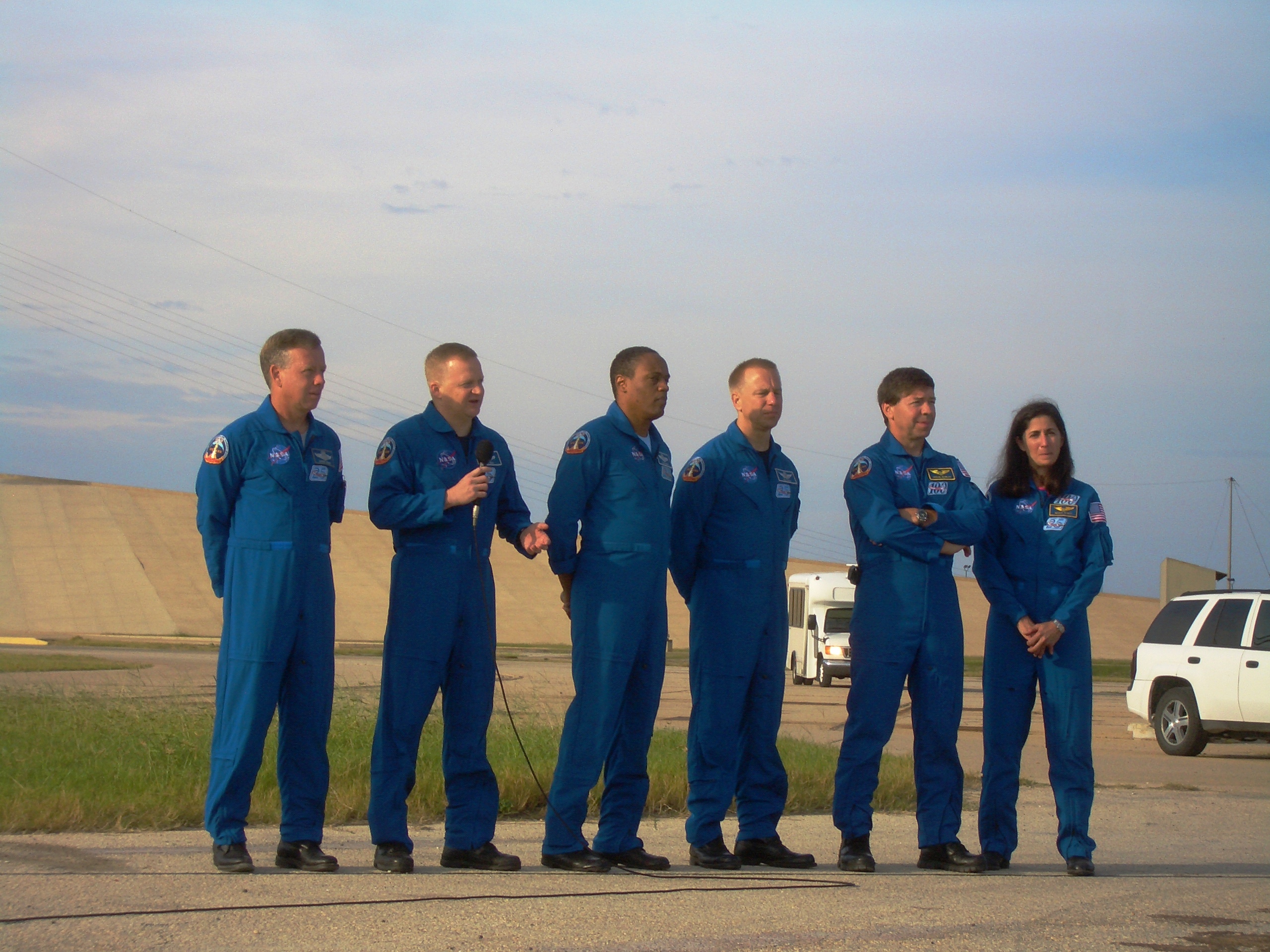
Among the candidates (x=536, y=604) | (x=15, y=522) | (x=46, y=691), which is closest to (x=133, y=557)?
(x=15, y=522)

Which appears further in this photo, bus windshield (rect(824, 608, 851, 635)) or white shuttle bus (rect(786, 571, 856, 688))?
bus windshield (rect(824, 608, 851, 635))

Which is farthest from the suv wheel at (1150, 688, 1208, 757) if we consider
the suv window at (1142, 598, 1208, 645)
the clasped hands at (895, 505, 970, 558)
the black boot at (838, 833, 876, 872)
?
the black boot at (838, 833, 876, 872)

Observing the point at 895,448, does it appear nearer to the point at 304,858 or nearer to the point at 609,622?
the point at 609,622

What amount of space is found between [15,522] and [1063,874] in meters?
73.3

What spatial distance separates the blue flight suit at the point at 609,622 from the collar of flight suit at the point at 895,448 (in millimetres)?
1243

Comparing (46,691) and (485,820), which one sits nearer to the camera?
(485,820)

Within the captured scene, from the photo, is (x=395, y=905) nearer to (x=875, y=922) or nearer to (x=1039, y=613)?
(x=875, y=922)

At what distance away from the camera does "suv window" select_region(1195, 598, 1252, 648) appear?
520 inches

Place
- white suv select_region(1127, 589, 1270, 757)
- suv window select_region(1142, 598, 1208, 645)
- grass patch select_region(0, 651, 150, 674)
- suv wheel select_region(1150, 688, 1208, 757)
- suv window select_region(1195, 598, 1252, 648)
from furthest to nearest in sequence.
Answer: grass patch select_region(0, 651, 150, 674), suv window select_region(1142, 598, 1208, 645), suv wheel select_region(1150, 688, 1208, 757), suv window select_region(1195, 598, 1252, 648), white suv select_region(1127, 589, 1270, 757)

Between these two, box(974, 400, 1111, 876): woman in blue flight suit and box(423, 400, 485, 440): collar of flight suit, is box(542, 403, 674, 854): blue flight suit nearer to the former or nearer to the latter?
box(423, 400, 485, 440): collar of flight suit

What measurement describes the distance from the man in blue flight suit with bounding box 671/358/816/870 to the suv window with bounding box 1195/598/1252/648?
29.6ft

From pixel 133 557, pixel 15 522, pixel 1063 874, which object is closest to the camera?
pixel 1063 874

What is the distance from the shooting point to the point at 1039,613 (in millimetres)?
6148

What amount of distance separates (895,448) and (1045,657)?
4.07ft
